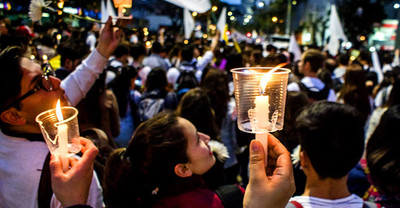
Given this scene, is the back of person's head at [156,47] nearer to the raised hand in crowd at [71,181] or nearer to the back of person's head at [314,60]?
the back of person's head at [314,60]

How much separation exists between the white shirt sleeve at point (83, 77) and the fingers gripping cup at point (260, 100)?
173 centimetres

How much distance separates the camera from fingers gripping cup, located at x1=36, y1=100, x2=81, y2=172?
1269 millimetres

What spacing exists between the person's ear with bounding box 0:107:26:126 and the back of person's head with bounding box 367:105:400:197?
2227mm

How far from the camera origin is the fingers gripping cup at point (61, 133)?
4.16ft

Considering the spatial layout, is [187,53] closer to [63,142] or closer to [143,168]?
[143,168]

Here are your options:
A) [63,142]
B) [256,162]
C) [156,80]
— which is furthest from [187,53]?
[256,162]

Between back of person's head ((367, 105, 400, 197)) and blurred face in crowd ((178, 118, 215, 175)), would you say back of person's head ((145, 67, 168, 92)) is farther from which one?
back of person's head ((367, 105, 400, 197))

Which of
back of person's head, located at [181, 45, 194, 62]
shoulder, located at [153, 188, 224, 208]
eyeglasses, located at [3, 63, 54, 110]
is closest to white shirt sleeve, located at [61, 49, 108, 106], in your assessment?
eyeglasses, located at [3, 63, 54, 110]

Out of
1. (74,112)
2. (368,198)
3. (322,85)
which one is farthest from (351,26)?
(74,112)

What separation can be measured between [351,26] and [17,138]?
70.1 feet

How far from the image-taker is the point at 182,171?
188 cm

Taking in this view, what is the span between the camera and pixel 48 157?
5.22 feet

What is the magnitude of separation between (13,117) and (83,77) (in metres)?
0.96

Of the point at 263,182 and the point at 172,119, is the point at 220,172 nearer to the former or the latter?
the point at 172,119
